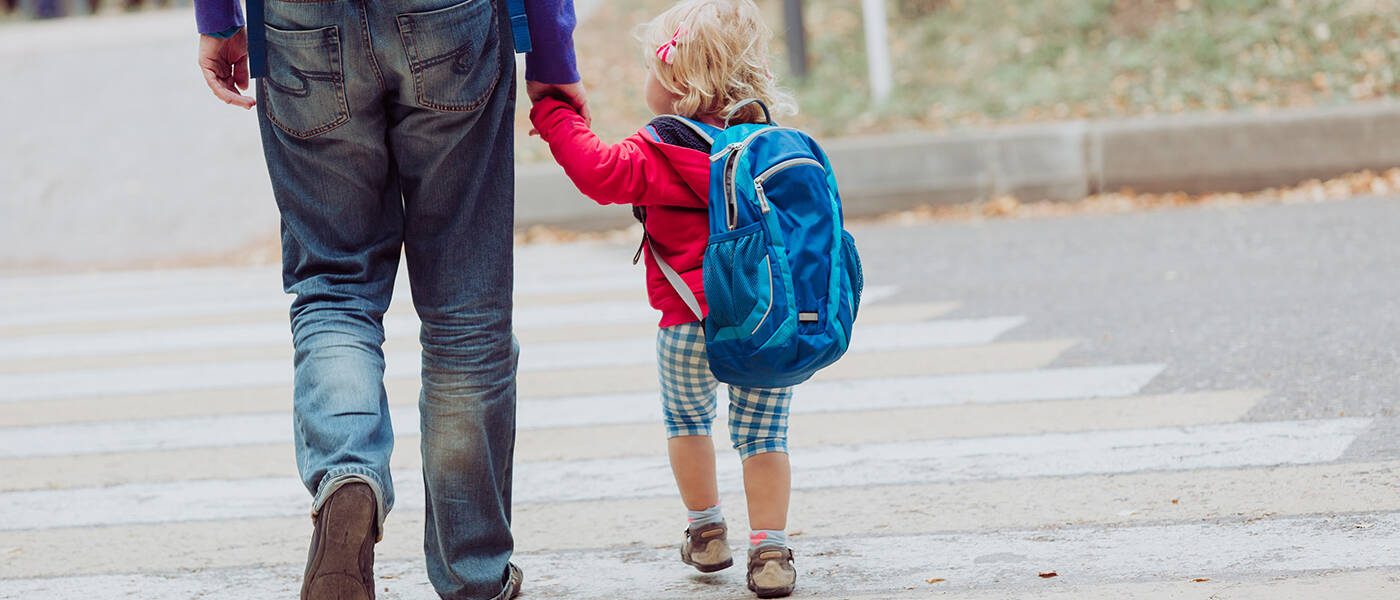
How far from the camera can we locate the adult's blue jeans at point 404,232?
2504 millimetres

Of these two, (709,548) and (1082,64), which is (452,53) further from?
(1082,64)

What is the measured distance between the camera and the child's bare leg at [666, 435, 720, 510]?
3088 millimetres

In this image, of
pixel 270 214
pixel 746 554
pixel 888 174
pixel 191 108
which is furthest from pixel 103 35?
pixel 746 554

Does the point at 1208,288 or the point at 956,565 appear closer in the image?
the point at 956,565

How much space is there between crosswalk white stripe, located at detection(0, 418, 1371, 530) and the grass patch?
5.52 metres

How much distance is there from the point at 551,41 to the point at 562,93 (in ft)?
0.41

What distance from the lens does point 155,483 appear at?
14.3 feet

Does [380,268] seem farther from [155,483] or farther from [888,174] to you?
[888,174]

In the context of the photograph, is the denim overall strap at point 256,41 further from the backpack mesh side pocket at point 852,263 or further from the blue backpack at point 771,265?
the backpack mesh side pocket at point 852,263

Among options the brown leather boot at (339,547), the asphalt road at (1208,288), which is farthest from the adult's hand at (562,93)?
the asphalt road at (1208,288)

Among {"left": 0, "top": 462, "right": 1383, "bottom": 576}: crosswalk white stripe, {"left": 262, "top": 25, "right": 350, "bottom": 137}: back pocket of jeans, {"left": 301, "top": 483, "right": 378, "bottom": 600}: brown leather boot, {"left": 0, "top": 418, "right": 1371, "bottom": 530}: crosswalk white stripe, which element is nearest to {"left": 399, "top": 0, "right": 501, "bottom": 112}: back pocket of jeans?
{"left": 262, "top": 25, "right": 350, "bottom": 137}: back pocket of jeans

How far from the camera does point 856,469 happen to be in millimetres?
4047

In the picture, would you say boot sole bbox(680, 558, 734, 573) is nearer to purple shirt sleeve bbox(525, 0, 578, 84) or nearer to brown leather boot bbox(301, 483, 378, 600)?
brown leather boot bbox(301, 483, 378, 600)

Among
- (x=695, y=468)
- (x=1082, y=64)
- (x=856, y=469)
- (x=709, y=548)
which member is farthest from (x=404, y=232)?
(x=1082, y=64)
